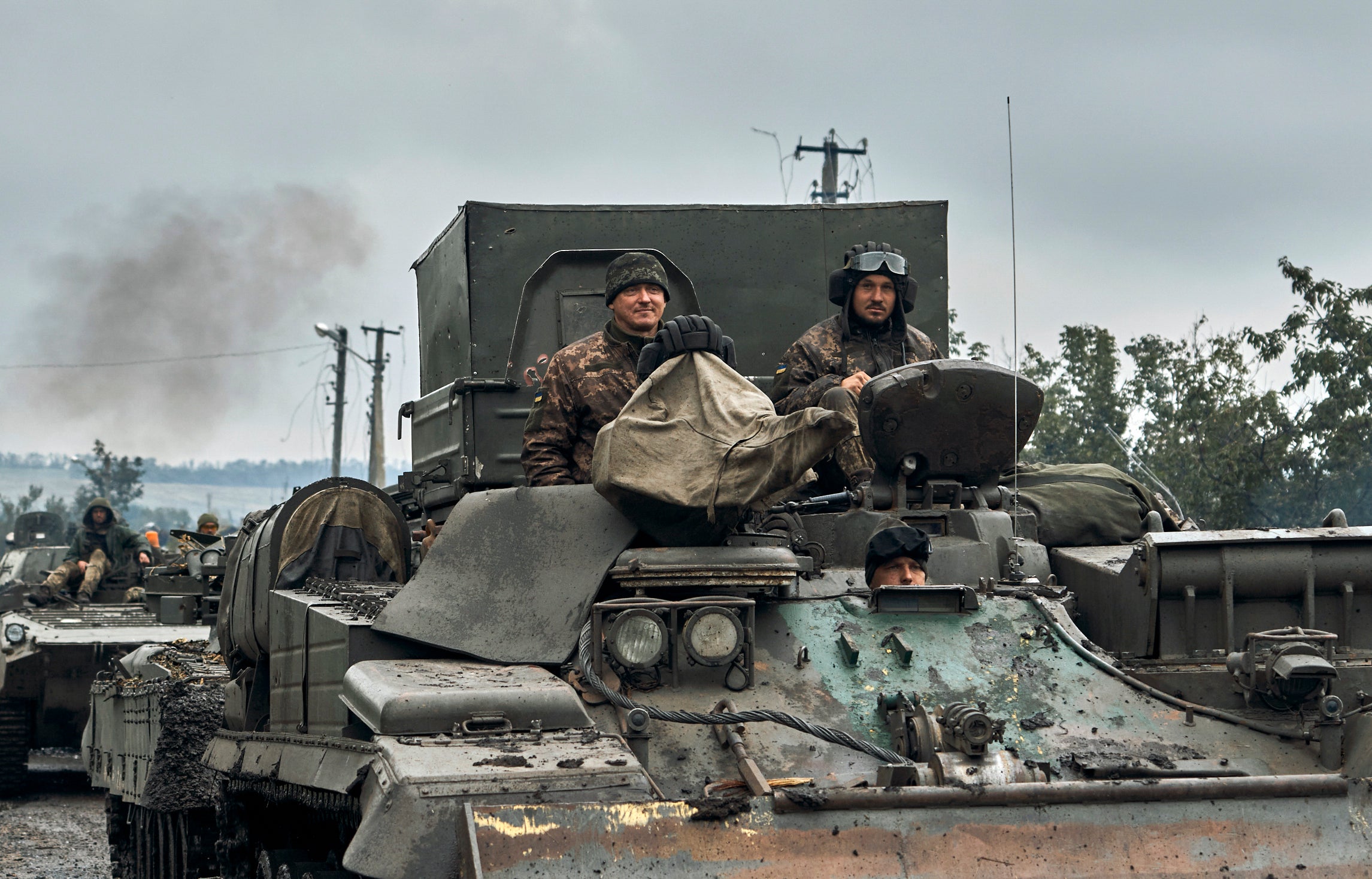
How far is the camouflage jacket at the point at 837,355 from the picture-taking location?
743 centimetres

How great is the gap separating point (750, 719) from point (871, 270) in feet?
9.55

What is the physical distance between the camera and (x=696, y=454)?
17.5 feet

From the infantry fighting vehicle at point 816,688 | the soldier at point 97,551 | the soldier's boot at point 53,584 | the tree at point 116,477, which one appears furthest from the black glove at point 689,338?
the tree at point 116,477

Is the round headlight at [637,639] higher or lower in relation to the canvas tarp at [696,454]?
lower

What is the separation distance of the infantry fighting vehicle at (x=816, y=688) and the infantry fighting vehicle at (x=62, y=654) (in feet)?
24.8

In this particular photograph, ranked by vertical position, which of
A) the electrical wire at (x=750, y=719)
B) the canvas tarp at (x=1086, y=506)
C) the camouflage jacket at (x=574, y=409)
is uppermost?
the camouflage jacket at (x=574, y=409)

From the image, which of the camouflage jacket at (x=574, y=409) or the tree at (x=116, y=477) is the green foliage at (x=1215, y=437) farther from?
the tree at (x=116, y=477)

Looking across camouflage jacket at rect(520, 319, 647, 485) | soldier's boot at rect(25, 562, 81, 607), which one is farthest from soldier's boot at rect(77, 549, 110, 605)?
camouflage jacket at rect(520, 319, 647, 485)

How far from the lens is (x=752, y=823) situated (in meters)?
4.25

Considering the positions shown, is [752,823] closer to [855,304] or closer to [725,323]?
[855,304]

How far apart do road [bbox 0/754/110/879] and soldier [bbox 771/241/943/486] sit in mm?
5934

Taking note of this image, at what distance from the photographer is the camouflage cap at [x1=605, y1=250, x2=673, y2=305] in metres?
6.66

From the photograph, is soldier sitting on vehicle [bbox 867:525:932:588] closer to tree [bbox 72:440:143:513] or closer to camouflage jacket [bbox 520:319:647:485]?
camouflage jacket [bbox 520:319:647:485]

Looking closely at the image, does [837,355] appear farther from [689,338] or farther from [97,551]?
[97,551]
